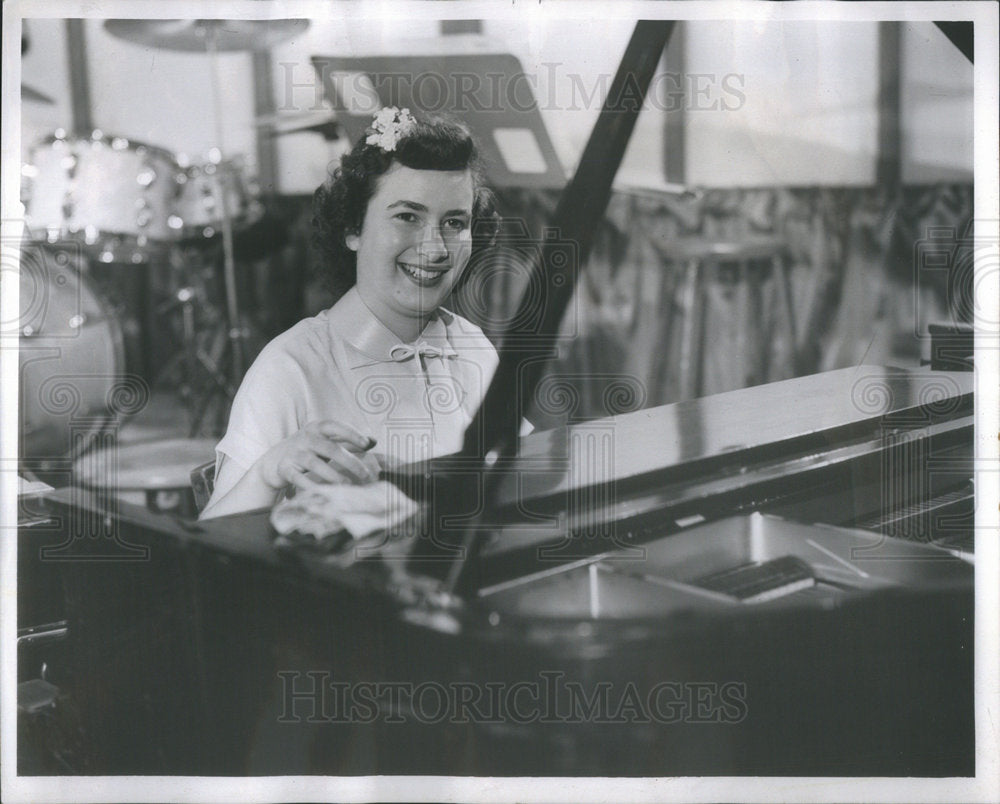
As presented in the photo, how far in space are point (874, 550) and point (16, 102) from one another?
231cm

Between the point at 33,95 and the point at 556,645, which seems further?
the point at 33,95

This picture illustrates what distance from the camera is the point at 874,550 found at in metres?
2.33


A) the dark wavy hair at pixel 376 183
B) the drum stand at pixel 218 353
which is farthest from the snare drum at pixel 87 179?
the dark wavy hair at pixel 376 183

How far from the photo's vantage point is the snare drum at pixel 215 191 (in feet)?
7.84

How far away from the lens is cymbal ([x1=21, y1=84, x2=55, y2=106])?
2.41m

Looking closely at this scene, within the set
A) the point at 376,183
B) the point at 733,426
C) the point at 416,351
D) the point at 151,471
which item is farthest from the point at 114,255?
the point at 733,426

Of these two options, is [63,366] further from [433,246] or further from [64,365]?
[433,246]

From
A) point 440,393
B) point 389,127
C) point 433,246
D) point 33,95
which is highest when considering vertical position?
point 33,95

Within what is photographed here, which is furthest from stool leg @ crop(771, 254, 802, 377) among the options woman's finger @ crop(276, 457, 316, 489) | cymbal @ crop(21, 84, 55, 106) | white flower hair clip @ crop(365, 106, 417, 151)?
cymbal @ crop(21, 84, 55, 106)

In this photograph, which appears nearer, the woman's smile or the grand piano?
the grand piano

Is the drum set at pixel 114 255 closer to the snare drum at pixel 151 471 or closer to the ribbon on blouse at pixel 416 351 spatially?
the snare drum at pixel 151 471

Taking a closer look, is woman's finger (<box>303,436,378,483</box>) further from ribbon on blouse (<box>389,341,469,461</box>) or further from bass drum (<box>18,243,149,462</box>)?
bass drum (<box>18,243,149,462</box>)

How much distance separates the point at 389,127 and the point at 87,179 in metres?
0.75

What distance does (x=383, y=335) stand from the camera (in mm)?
2381
